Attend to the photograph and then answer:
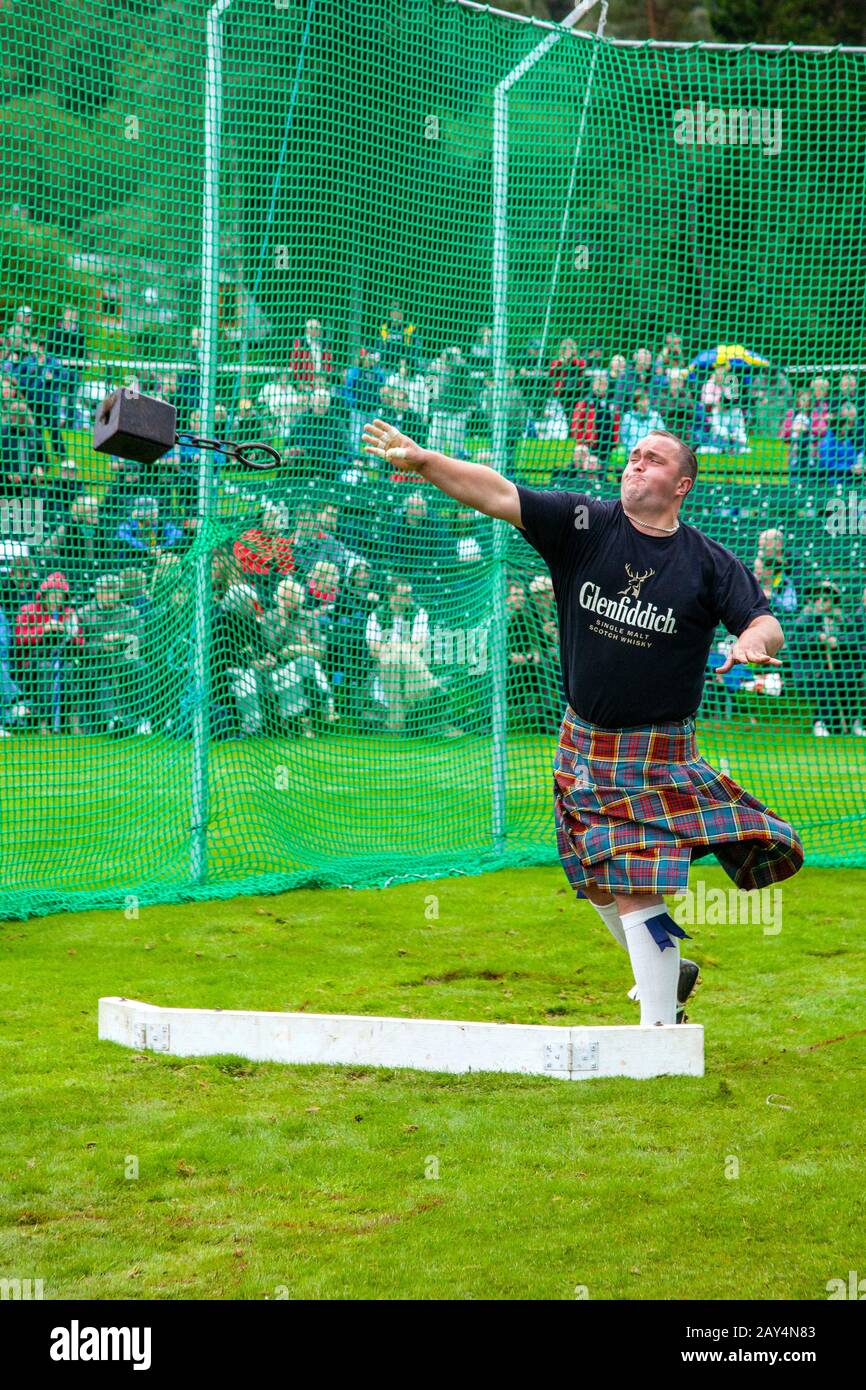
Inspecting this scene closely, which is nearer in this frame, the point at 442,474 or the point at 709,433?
the point at 442,474

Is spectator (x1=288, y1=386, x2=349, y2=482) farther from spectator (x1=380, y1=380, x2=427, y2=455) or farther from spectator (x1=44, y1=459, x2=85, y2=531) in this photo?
spectator (x1=44, y1=459, x2=85, y2=531)

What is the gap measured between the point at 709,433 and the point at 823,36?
52.9 feet

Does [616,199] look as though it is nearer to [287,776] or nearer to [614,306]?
[614,306]

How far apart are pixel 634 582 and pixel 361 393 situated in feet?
10.0

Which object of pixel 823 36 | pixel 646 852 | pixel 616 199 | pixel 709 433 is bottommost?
pixel 646 852

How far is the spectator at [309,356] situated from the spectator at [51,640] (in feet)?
4.32

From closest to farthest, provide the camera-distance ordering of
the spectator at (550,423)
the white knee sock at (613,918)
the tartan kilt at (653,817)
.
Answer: the tartan kilt at (653,817) < the white knee sock at (613,918) < the spectator at (550,423)

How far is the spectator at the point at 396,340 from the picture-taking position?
683cm

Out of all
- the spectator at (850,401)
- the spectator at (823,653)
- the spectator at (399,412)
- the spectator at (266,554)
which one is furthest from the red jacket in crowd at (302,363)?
the spectator at (823,653)

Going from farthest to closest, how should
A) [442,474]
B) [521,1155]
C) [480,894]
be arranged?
[480,894] → [442,474] → [521,1155]

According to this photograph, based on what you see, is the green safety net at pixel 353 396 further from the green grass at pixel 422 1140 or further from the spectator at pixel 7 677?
the green grass at pixel 422 1140

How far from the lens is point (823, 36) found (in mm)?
21500

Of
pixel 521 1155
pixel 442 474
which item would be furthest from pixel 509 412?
pixel 521 1155

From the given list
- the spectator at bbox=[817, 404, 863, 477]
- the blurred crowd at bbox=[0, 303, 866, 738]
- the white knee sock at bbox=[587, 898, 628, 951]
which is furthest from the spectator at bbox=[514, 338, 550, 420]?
the white knee sock at bbox=[587, 898, 628, 951]
